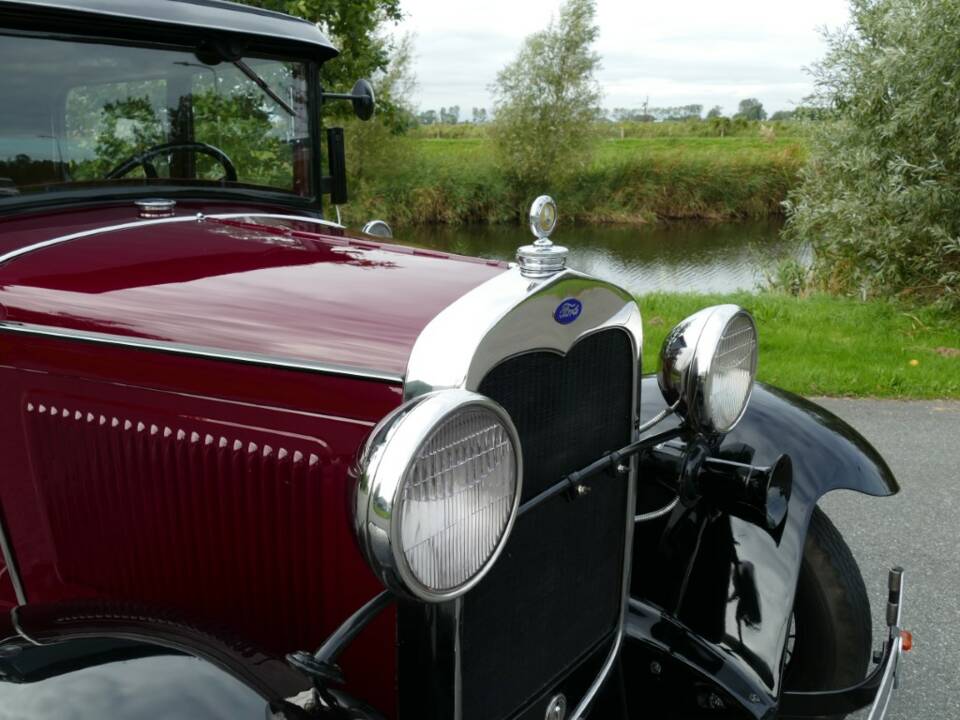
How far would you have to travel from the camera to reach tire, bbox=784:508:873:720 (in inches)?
90.4

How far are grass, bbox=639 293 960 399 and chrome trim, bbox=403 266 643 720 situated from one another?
3.75 m

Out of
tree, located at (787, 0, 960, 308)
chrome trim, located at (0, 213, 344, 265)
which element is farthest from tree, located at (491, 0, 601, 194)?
chrome trim, located at (0, 213, 344, 265)

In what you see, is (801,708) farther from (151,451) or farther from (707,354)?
(151,451)

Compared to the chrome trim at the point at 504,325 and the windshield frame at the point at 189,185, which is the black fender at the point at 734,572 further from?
the windshield frame at the point at 189,185

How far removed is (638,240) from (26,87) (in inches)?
624

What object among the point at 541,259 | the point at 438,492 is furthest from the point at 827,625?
the point at 438,492

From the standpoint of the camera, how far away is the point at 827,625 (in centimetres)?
231

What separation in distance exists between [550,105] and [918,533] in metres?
→ 18.9

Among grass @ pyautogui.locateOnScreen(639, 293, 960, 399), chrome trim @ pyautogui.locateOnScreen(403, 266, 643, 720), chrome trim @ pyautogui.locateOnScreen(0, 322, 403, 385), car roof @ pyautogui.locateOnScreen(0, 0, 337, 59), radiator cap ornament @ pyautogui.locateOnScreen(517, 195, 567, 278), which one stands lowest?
grass @ pyautogui.locateOnScreen(639, 293, 960, 399)

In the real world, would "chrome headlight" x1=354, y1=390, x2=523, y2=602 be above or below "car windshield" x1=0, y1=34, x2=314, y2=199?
below

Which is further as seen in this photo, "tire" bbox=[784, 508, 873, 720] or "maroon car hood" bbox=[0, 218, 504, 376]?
"tire" bbox=[784, 508, 873, 720]

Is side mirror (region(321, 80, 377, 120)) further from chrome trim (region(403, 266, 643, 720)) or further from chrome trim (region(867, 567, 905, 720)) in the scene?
chrome trim (region(867, 567, 905, 720))

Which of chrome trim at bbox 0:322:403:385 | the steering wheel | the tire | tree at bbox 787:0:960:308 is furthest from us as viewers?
tree at bbox 787:0:960:308

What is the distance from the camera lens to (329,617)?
170 centimetres
